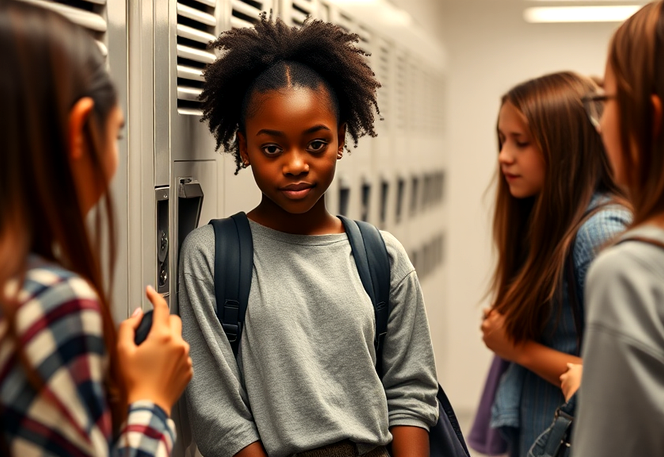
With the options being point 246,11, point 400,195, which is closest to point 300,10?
point 246,11

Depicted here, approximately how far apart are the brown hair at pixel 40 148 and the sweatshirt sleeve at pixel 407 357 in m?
0.70

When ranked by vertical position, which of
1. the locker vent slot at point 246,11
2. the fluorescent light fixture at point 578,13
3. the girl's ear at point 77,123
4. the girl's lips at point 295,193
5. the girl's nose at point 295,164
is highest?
the fluorescent light fixture at point 578,13

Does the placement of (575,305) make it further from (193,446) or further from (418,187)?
(418,187)

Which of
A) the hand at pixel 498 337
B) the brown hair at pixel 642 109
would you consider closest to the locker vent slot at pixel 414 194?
the hand at pixel 498 337

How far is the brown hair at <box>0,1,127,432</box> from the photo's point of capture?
790mm

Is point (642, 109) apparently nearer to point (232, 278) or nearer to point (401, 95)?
point (232, 278)

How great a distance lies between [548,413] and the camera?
1918 mm

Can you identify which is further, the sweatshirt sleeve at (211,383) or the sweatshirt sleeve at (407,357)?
the sweatshirt sleeve at (407,357)

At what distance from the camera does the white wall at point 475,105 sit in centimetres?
588

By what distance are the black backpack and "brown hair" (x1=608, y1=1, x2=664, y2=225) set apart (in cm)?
55

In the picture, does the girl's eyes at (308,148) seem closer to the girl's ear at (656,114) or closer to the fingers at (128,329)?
the fingers at (128,329)

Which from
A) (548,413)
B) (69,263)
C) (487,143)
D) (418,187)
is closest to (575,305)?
(548,413)

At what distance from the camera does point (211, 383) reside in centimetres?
134

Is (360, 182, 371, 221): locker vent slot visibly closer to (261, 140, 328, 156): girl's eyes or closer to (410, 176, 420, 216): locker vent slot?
(410, 176, 420, 216): locker vent slot
